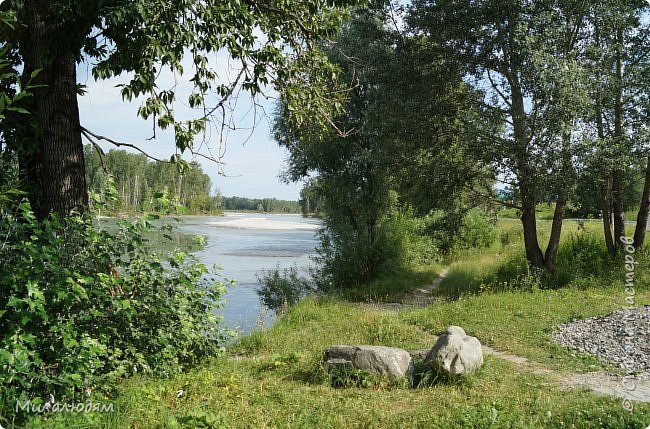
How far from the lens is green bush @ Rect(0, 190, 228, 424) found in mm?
4727

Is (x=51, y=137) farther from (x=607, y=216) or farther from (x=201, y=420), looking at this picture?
(x=607, y=216)

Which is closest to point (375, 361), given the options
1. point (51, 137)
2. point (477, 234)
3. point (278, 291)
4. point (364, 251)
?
point (51, 137)

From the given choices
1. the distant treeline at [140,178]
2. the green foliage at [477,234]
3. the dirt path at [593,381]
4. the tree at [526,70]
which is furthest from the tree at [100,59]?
the green foliage at [477,234]

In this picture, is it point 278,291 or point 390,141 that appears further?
point 278,291

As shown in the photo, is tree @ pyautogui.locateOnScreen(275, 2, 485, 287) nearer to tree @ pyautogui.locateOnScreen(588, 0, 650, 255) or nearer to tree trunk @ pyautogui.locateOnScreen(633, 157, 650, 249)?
tree @ pyautogui.locateOnScreen(588, 0, 650, 255)

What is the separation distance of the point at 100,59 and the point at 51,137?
1.19 m

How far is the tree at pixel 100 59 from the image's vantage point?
5828 mm

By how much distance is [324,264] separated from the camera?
19.5 meters

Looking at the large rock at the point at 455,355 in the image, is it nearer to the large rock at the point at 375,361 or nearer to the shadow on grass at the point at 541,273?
the large rock at the point at 375,361

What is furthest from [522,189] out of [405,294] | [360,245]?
[360,245]

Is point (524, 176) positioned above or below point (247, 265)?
above

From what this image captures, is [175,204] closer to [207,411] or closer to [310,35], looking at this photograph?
[207,411]

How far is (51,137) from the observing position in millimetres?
6422

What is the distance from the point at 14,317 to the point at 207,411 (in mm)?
2066
